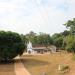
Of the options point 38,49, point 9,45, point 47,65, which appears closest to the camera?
point 47,65

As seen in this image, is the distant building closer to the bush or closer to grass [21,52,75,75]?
grass [21,52,75,75]

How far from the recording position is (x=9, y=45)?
169ft

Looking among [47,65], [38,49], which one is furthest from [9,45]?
[38,49]

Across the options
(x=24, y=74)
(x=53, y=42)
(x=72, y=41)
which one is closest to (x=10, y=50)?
(x=72, y=41)

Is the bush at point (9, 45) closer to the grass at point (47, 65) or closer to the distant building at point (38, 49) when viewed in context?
the grass at point (47, 65)

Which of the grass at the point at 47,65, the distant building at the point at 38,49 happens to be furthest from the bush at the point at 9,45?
the distant building at the point at 38,49

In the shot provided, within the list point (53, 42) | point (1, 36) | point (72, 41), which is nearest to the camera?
point (1, 36)

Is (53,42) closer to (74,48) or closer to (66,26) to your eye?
(66,26)

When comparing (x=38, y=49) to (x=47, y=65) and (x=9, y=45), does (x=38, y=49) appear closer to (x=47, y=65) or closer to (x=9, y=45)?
(x=9, y=45)

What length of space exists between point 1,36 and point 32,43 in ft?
205

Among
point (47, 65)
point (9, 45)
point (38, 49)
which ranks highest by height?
point (9, 45)

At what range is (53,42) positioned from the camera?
11506 cm

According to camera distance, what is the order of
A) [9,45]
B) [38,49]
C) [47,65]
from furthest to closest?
[38,49], [9,45], [47,65]

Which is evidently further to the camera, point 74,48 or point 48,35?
point 48,35
